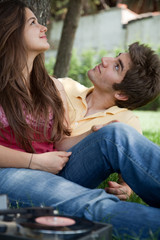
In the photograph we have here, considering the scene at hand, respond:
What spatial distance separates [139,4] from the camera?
22125 millimetres

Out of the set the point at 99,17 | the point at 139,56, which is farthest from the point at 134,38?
the point at 139,56

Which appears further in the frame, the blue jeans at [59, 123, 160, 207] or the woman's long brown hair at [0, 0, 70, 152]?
the woman's long brown hair at [0, 0, 70, 152]

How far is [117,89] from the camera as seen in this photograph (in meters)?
3.09

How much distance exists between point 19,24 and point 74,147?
92 centimetres

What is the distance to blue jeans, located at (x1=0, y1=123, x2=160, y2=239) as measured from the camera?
6.18ft

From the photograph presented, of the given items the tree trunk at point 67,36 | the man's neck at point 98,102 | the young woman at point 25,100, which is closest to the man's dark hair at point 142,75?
the man's neck at point 98,102

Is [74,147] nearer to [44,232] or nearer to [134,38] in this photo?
[44,232]

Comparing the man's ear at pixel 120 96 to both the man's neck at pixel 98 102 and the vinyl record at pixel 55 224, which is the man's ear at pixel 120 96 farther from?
the vinyl record at pixel 55 224

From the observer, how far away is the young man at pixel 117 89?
2.95 metres

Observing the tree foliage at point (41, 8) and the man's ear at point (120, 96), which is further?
the tree foliage at point (41, 8)

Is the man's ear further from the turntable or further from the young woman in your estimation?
the turntable

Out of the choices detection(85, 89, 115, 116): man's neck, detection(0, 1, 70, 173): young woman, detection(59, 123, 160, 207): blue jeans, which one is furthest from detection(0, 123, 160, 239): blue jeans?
detection(85, 89, 115, 116): man's neck

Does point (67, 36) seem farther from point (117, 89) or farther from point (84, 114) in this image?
point (84, 114)

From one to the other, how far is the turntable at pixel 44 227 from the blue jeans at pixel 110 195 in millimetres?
338
